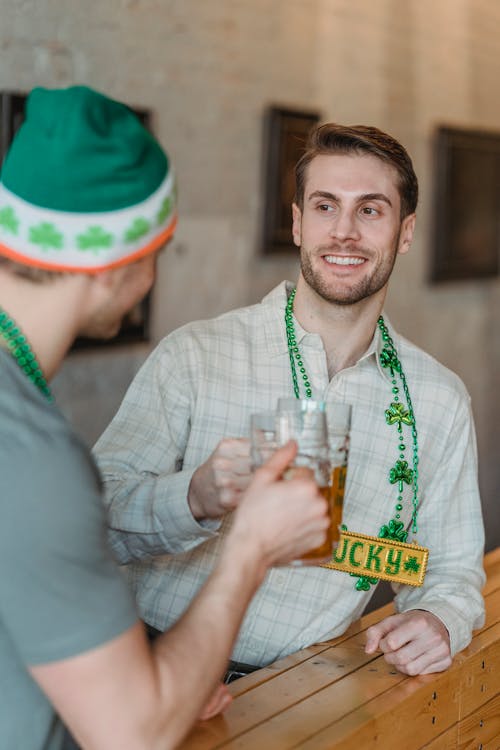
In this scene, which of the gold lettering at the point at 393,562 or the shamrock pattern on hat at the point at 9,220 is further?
the gold lettering at the point at 393,562

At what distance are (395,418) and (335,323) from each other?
0.27 m

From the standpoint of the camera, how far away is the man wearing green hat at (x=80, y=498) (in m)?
1.26

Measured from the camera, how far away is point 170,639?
4.57ft

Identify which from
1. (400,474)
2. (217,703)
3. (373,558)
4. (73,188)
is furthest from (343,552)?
(73,188)

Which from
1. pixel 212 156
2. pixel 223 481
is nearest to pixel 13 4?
pixel 212 156

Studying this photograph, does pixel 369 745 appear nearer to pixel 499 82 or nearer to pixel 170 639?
pixel 170 639

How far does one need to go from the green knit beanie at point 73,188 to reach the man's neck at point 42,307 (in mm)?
30

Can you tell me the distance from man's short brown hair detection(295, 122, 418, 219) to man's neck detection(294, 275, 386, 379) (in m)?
0.28

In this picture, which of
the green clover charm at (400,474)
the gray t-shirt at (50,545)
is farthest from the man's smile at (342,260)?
the gray t-shirt at (50,545)

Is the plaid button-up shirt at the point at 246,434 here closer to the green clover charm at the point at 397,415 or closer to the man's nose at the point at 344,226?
the green clover charm at the point at 397,415

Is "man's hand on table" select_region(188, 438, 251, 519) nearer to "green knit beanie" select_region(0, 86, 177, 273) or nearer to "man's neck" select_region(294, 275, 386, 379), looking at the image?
"green knit beanie" select_region(0, 86, 177, 273)

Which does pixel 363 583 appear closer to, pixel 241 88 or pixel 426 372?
pixel 426 372

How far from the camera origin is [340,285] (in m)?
2.55

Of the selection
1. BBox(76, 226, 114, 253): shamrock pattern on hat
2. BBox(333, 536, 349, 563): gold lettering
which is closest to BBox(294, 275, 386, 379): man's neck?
BBox(333, 536, 349, 563): gold lettering
